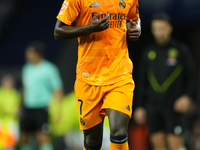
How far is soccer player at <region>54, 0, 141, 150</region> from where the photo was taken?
4.11 meters

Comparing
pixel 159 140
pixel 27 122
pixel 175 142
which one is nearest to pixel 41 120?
pixel 27 122

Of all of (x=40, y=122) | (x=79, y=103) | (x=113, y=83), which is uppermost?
(x=113, y=83)

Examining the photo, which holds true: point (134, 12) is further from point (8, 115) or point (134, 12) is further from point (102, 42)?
point (8, 115)

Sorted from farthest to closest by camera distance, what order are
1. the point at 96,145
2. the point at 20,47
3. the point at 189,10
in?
the point at 20,47 < the point at 189,10 < the point at 96,145

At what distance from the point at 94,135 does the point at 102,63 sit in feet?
2.90

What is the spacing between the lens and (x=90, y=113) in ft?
14.4

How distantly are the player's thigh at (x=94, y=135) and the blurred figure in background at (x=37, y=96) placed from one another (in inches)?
151

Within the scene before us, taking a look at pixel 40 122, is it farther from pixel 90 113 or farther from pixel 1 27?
pixel 1 27

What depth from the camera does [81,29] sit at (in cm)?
406

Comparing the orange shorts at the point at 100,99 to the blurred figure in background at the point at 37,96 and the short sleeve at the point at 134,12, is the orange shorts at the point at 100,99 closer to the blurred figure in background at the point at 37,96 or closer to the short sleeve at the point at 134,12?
the short sleeve at the point at 134,12

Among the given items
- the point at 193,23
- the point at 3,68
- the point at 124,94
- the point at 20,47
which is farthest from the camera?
the point at 20,47

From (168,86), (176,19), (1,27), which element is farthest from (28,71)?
(1,27)

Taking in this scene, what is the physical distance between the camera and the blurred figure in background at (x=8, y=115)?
9.72m

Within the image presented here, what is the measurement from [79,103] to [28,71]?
169 inches
